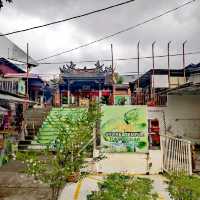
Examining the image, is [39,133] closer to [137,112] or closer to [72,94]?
[137,112]

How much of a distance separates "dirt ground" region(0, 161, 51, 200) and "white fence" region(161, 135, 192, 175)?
5.04 m

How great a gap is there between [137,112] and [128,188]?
9480 millimetres

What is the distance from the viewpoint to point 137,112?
1566 cm

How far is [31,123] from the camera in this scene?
22781 millimetres

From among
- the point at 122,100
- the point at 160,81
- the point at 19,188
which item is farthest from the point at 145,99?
the point at 19,188

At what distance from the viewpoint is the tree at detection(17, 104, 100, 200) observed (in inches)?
301

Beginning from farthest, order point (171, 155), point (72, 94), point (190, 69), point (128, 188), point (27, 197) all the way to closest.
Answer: point (72, 94) → point (190, 69) → point (171, 155) → point (27, 197) → point (128, 188)

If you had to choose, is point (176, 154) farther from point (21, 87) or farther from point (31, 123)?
point (21, 87)

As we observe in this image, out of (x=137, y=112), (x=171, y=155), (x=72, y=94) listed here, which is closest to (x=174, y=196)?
(x=171, y=155)

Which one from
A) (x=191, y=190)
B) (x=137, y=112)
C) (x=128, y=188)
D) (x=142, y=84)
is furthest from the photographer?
(x=142, y=84)

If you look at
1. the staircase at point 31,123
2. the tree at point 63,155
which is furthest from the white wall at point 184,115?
the tree at point 63,155

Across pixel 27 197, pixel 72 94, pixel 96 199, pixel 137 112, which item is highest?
pixel 72 94

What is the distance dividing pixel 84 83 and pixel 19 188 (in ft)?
90.9

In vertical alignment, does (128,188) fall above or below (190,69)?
below
